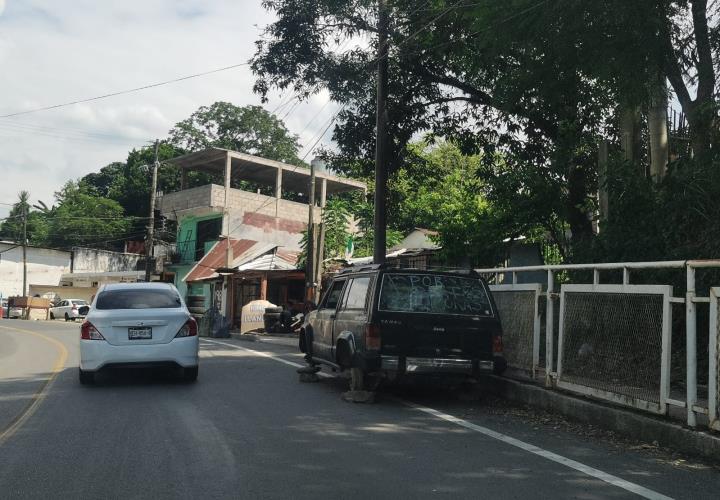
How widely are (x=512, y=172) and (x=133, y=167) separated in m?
59.2

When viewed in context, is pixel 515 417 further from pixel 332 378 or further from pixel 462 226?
pixel 462 226

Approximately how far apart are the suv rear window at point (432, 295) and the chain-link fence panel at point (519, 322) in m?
0.77

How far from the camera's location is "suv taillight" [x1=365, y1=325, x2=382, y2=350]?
8484 mm

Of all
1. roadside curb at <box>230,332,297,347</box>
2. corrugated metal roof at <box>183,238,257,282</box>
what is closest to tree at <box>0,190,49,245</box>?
corrugated metal roof at <box>183,238,257,282</box>

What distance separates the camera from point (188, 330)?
34.1ft

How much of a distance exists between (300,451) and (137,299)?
19.3 feet

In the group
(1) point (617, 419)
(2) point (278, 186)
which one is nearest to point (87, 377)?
(1) point (617, 419)

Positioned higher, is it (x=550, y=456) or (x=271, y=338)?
(x=550, y=456)

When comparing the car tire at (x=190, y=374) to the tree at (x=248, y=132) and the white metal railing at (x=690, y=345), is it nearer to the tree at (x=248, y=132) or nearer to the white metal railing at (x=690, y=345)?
the white metal railing at (x=690, y=345)

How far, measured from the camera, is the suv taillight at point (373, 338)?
848 cm

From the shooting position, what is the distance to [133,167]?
221ft

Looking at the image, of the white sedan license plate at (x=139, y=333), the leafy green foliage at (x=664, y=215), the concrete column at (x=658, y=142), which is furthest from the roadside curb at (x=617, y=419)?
the white sedan license plate at (x=139, y=333)

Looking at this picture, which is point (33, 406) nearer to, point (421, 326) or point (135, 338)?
point (135, 338)

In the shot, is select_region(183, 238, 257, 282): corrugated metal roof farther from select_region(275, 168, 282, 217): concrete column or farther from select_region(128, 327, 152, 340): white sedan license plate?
select_region(128, 327, 152, 340): white sedan license plate
